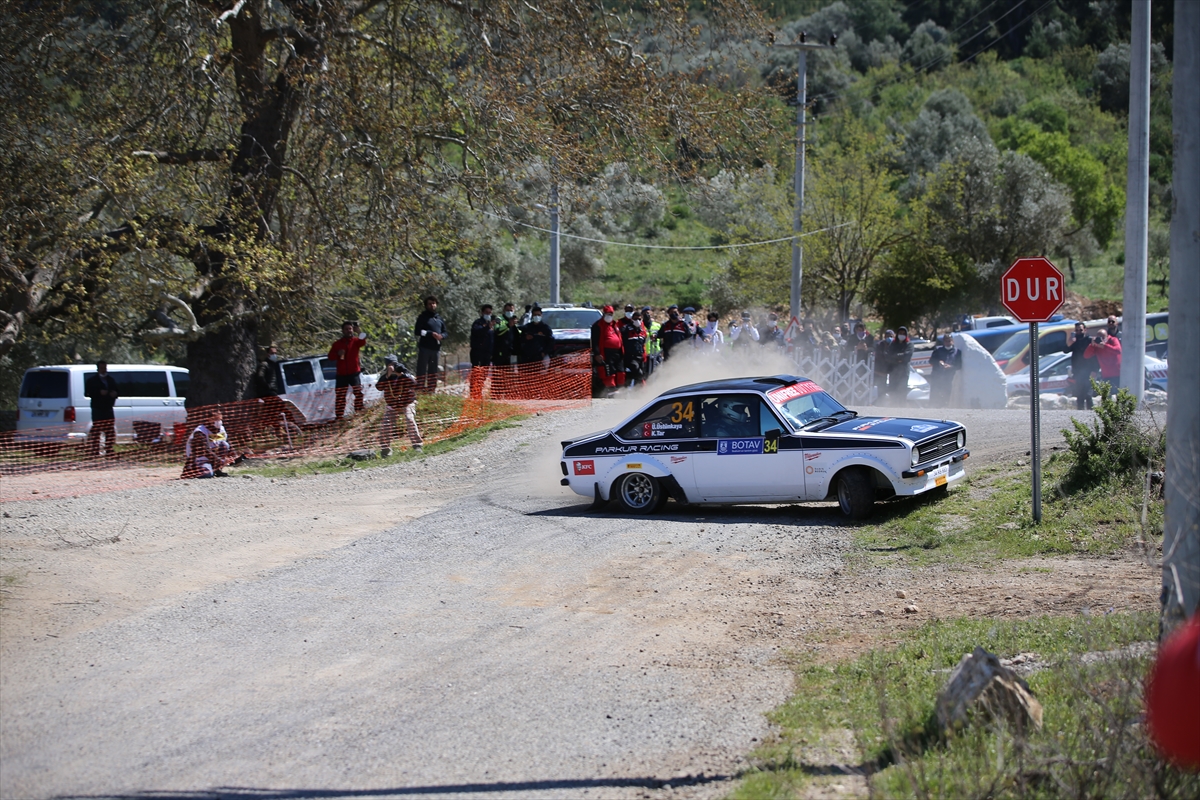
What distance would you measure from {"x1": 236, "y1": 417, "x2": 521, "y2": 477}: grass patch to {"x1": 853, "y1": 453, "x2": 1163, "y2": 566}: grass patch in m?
8.40

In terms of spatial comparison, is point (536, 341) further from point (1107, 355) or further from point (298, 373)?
point (1107, 355)

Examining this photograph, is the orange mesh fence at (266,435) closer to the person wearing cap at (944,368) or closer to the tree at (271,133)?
the tree at (271,133)

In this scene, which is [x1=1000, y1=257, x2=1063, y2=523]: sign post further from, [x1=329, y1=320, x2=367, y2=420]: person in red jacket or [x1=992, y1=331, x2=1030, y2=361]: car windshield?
[x1=992, y1=331, x2=1030, y2=361]: car windshield

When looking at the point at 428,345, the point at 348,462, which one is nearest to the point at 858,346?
the point at 428,345

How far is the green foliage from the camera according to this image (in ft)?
37.3

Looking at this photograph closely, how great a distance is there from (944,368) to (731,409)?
11076 mm

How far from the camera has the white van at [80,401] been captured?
913 inches

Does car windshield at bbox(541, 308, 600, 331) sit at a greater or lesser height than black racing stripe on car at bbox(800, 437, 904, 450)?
greater

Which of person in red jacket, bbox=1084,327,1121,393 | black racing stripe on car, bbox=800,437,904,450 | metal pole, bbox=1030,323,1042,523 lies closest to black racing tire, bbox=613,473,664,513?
black racing stripe on car, bbox=800,437,904,450

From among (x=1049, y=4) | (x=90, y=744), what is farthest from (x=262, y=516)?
(x=1049, y=4)

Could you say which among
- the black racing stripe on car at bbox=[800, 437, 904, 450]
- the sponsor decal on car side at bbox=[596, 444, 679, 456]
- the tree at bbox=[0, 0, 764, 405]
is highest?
the tree at bbox=[0, 0, 764, 405]

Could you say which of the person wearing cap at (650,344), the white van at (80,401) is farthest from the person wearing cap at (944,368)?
the white van at (80,401)

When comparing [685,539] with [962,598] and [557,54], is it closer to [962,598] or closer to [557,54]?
[962,598]

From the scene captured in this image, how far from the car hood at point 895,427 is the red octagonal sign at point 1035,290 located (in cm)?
183
